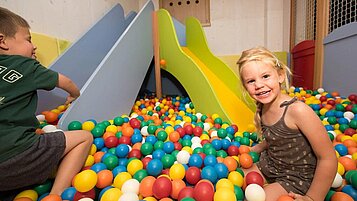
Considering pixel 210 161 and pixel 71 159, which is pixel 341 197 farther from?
pixel 71 159

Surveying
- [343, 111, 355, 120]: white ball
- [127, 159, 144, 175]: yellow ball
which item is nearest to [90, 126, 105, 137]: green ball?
[127, 159, 144, 175]: yellow ball

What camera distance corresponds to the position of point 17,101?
2.29ft

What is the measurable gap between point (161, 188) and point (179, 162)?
25 cm

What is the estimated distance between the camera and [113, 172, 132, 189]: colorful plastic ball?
30.0 inches

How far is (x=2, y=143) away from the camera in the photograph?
25.0 inches

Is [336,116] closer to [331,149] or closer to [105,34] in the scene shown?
[331,149]

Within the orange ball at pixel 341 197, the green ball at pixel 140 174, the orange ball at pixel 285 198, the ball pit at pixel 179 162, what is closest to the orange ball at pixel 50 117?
the ball pit at pixel 179 162

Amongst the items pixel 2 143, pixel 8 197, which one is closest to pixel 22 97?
pixel 2 143

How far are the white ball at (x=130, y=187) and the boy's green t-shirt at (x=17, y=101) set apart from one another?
0.31 metres

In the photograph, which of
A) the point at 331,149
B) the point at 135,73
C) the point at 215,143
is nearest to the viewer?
the point at 331,149

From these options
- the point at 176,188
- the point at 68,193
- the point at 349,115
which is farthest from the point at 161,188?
the point at 349,115

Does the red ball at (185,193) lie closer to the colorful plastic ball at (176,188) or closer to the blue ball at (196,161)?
the colorful plastic ball at (176,188)

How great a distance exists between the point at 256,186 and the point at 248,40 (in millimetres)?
2767

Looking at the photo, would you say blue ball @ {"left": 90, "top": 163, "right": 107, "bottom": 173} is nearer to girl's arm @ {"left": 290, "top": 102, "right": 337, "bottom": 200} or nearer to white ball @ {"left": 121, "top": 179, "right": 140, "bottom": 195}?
white ball @ {"left": 121, "top": 179, "right": 140, "bottom": 195}
